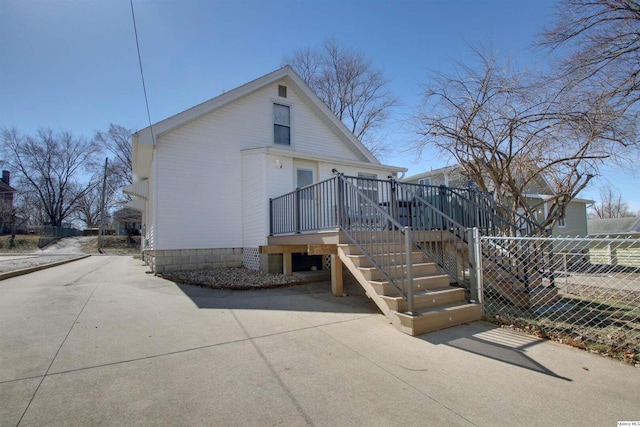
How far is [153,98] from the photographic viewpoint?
8.62m

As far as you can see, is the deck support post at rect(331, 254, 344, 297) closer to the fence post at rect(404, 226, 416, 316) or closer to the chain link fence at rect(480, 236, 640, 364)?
the fence post at rect(404, 226, 416, 316)

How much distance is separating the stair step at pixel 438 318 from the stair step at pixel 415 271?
68 centimetres

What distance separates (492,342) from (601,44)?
615 cm

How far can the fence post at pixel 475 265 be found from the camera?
4.42 m

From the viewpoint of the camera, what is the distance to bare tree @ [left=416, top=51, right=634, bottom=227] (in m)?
6.95

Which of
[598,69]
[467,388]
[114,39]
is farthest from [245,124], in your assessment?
[467,388]

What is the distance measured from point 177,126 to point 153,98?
92 centimetres

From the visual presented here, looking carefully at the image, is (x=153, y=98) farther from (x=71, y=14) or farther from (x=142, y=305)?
(x=142, y=305)

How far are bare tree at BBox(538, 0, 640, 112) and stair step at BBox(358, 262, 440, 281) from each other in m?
5.07

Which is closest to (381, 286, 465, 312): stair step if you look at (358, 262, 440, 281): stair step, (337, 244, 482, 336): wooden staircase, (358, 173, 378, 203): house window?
(337, 244, 482, 336): wooden staircase

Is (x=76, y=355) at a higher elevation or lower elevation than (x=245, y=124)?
lower

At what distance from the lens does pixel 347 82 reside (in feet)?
68.6

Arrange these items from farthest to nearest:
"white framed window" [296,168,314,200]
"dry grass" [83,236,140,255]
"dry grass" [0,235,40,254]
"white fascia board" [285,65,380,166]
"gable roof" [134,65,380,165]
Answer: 1. "dry grass" [83,236,140,255]
2. "dry grass" [0,235,40,254]
3. "white fascia board" [285,65,380,166]
4. "white framed window" [296,168,314,200]
5. "gable roof" [134,65,380,165]

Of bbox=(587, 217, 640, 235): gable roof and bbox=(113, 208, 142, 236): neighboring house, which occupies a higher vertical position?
bbox=(113, 208, 142, 236): neighboring house
